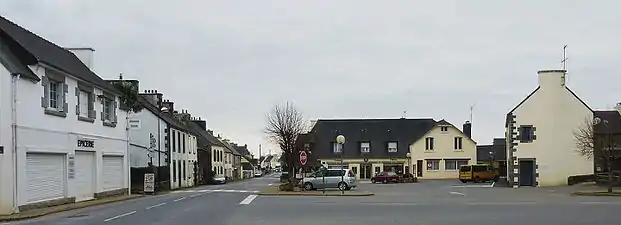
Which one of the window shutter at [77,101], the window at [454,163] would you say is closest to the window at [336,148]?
the window at [454,163]

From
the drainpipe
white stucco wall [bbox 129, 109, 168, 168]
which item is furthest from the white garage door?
white stucco wall [bbox 129, 109, 168, 168]

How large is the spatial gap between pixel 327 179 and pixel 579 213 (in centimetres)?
2487

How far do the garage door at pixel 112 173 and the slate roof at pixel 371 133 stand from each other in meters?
51.8

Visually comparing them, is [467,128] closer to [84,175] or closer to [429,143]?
[429,143]

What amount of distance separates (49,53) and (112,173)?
8.11 metres

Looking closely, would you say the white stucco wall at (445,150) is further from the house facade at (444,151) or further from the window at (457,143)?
the window at (457,143)

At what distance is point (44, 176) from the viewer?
3086 cm

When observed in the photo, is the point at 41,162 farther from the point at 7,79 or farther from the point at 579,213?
the point at 579,213

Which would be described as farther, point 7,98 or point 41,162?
point 41,162

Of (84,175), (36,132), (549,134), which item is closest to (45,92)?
(36,132)

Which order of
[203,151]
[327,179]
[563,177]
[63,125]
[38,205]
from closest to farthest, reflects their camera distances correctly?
[38,205] < [63,125] < [327,179] < [563,177] < [203,151]

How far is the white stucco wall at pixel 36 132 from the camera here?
2708 centimetres

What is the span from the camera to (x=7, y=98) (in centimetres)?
2742

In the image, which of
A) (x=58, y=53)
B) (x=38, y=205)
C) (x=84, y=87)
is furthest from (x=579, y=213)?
(x=58, y=53)
